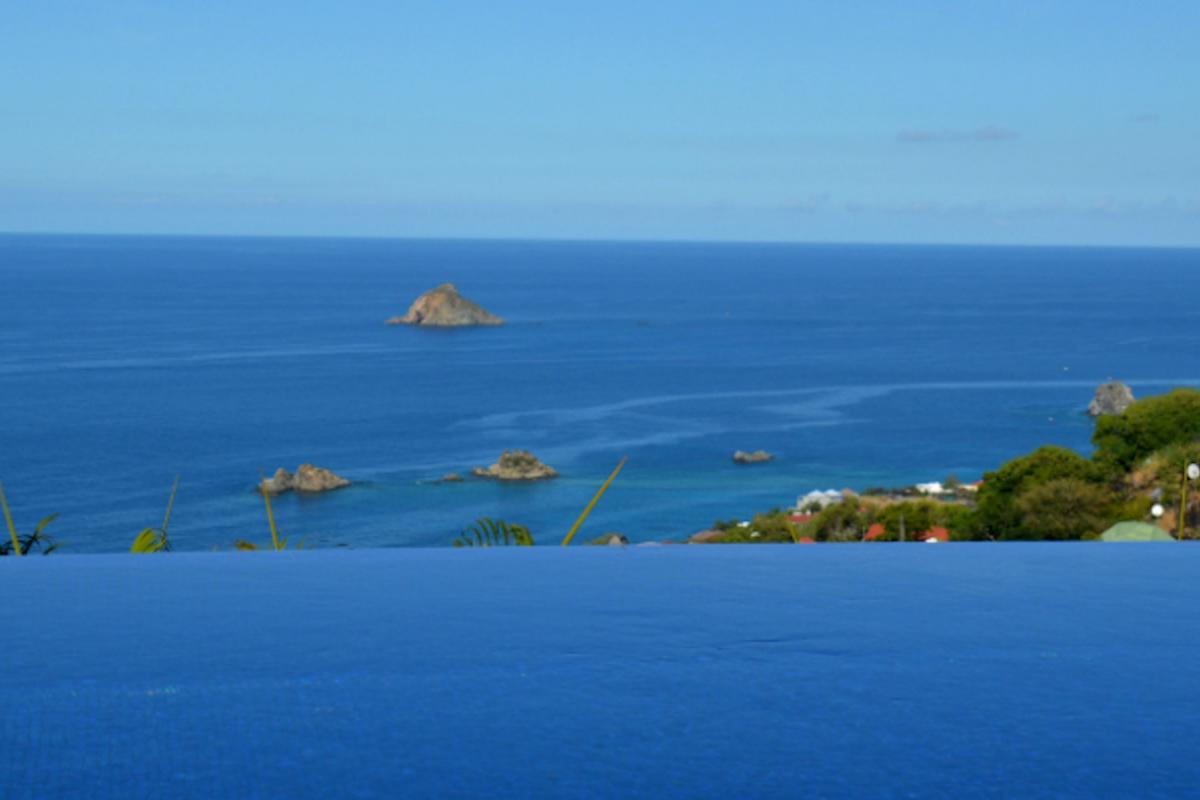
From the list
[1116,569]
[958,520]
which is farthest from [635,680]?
[958,520]

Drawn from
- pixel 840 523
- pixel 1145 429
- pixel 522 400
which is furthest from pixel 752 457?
pixel 1145 429

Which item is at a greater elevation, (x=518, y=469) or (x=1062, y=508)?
(x=1062, y=508)

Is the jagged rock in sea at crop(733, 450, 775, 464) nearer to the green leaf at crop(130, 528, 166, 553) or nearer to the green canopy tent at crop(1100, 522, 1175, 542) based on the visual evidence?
the green canopy tent at crop(1100, 522, 1175, 542)

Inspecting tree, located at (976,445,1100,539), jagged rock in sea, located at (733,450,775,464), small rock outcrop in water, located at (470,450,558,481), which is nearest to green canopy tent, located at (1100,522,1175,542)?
tree, located at (976,445,1100,539)

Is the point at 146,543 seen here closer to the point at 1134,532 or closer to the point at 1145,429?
the point at 1134,532

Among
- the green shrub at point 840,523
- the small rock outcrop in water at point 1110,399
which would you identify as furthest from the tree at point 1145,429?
the small rock outcrop in water at point 1110,399

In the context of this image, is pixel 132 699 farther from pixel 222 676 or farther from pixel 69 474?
pixel 69 474

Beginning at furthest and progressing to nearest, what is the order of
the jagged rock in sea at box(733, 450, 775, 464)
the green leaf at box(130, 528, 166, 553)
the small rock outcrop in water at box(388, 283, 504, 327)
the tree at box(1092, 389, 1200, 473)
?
1. the small rock outcrop in water at box(388, 283, 504, 327)
2. the jagged rock in sea at box(733, 450, 775, 464)
3. the tree at box(1092, 389, 1200, 473)
4. the green leaf at box(130, 528, 166, 553)
